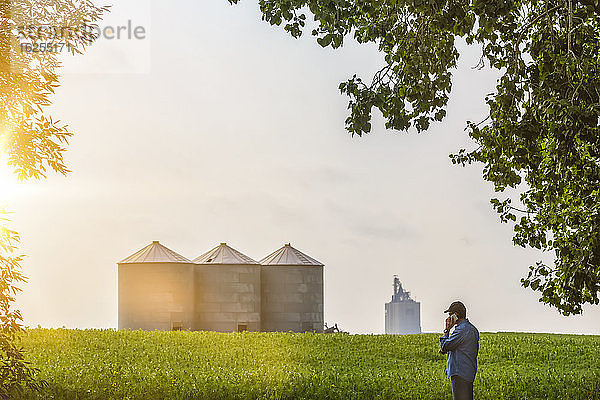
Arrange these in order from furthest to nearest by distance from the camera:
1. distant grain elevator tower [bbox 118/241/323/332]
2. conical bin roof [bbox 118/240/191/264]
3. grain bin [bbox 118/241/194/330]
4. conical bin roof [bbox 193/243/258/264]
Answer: conical bin roof [bbox 193/243/258/264] < conical bin roof [bbox 118/240/191/264] < distant grain elevator tower [bbox 118/241/323/332] < grain bin [bbox 118/241/194/330]

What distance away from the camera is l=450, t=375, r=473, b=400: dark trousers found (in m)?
11.4

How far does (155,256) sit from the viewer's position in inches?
1372

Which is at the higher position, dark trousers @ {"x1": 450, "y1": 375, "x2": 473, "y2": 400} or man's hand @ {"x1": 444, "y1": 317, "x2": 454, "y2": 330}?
man's hand @ {"x1": 444, "y1": 317, "x2": 454, "y2": 330}

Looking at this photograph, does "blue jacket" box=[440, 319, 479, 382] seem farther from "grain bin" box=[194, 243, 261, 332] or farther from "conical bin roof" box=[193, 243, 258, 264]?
"conical bin roof" box=[193, 243, 258, 264]

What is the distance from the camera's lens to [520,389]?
16.5 meters

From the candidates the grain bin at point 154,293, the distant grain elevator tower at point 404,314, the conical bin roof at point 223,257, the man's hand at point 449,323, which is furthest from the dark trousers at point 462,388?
the distant grain elevator tower at point 404,314

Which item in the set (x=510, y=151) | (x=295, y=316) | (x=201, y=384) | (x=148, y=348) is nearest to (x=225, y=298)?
(x=295, y=316)

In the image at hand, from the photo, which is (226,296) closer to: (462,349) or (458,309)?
(458,309)

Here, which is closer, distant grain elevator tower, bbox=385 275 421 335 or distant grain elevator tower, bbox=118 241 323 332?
distant grain elevator tower, bbox=118 241 323 332

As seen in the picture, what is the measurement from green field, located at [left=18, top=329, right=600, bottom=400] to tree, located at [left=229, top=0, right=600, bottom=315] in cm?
620

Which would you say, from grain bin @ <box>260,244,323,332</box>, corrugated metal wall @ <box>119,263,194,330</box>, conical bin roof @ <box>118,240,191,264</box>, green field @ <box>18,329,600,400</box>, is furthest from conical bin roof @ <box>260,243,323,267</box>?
green field @ <box>18,329,600,400</box>

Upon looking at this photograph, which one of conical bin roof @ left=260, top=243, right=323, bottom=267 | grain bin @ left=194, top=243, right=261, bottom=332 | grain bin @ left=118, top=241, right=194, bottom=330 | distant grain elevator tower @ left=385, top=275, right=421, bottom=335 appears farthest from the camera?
distant grain elevator tower @ left=385, top=275, right=421, bottom=335

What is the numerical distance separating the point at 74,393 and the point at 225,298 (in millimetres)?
20244

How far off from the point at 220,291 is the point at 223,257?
1.71 metres
